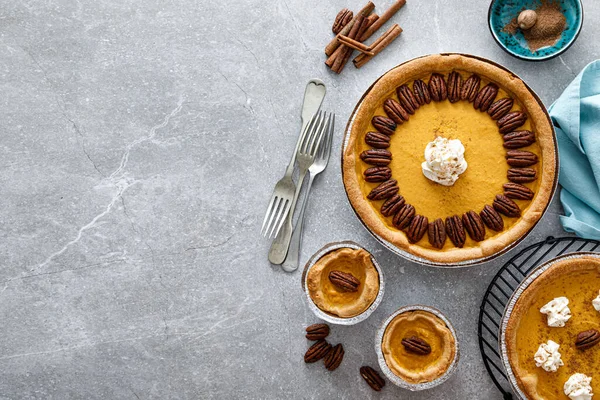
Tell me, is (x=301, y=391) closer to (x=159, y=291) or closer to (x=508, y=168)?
(x=159, y=291)

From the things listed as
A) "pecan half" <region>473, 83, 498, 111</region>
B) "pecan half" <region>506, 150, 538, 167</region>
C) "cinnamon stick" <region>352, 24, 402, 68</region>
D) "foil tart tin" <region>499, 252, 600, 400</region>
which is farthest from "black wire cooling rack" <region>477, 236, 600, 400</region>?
"cinnamon stick" <region>352, 24, 402, 68</region>

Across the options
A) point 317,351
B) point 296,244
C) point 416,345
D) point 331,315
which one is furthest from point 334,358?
point 296,244

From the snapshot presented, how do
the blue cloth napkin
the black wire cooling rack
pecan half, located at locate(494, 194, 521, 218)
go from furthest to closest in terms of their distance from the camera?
1. the black wire cooling rack
2. the blue cloth napkin
3. pecan half, located at locate(494, 194, 521, 218)

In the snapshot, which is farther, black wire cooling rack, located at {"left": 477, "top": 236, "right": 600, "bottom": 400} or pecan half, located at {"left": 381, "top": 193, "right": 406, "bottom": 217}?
black wire cooling rack, located at {"left": 477, "top": 236, "right": 600, "bottom": 400}

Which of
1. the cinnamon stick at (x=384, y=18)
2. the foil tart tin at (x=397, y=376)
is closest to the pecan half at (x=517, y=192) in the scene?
the foil tart tin at (x=397, y=376)

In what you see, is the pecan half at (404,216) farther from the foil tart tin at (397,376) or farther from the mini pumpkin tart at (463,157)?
the foil tart tin at (397,376)

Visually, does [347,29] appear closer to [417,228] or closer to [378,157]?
[378,157]

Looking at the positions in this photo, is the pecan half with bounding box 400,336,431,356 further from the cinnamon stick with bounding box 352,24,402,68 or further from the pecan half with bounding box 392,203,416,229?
the cinnamon stick with bounding box 352,24,402,68
